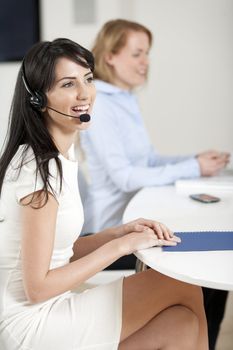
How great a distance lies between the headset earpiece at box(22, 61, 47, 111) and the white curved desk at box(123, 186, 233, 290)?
42 cm

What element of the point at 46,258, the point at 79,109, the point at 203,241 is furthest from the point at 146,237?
the point at 79,109

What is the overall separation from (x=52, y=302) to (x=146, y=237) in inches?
10.5

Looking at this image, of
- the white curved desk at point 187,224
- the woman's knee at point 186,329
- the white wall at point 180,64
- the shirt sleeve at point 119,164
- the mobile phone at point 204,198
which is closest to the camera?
the white curved desk at point 187,224

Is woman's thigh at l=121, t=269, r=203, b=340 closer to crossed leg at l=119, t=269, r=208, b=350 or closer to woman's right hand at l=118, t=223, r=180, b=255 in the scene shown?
crossed leg at l=119, t=269, r=208, b=350

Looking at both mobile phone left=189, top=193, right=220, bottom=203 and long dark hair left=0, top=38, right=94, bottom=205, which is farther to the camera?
mobile phone left=189, top=193, right=220, bottom=203

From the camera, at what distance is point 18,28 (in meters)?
3.36

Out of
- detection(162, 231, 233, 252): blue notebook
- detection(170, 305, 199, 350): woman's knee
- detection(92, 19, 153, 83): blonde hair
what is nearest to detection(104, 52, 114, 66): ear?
detection(92, 19, 153, 83): blonde hair

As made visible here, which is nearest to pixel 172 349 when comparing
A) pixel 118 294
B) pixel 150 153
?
pixel 118 294

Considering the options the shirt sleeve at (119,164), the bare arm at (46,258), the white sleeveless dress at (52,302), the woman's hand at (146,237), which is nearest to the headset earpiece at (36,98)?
the white sleeveless dress at (52,302)

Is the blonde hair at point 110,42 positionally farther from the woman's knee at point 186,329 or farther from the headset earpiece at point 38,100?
the woman's knee at point 186,329

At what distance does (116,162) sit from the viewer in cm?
197

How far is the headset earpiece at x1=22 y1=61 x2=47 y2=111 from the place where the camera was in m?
1.16

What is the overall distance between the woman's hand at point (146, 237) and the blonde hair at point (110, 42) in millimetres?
1044

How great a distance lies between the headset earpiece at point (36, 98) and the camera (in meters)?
1.16
